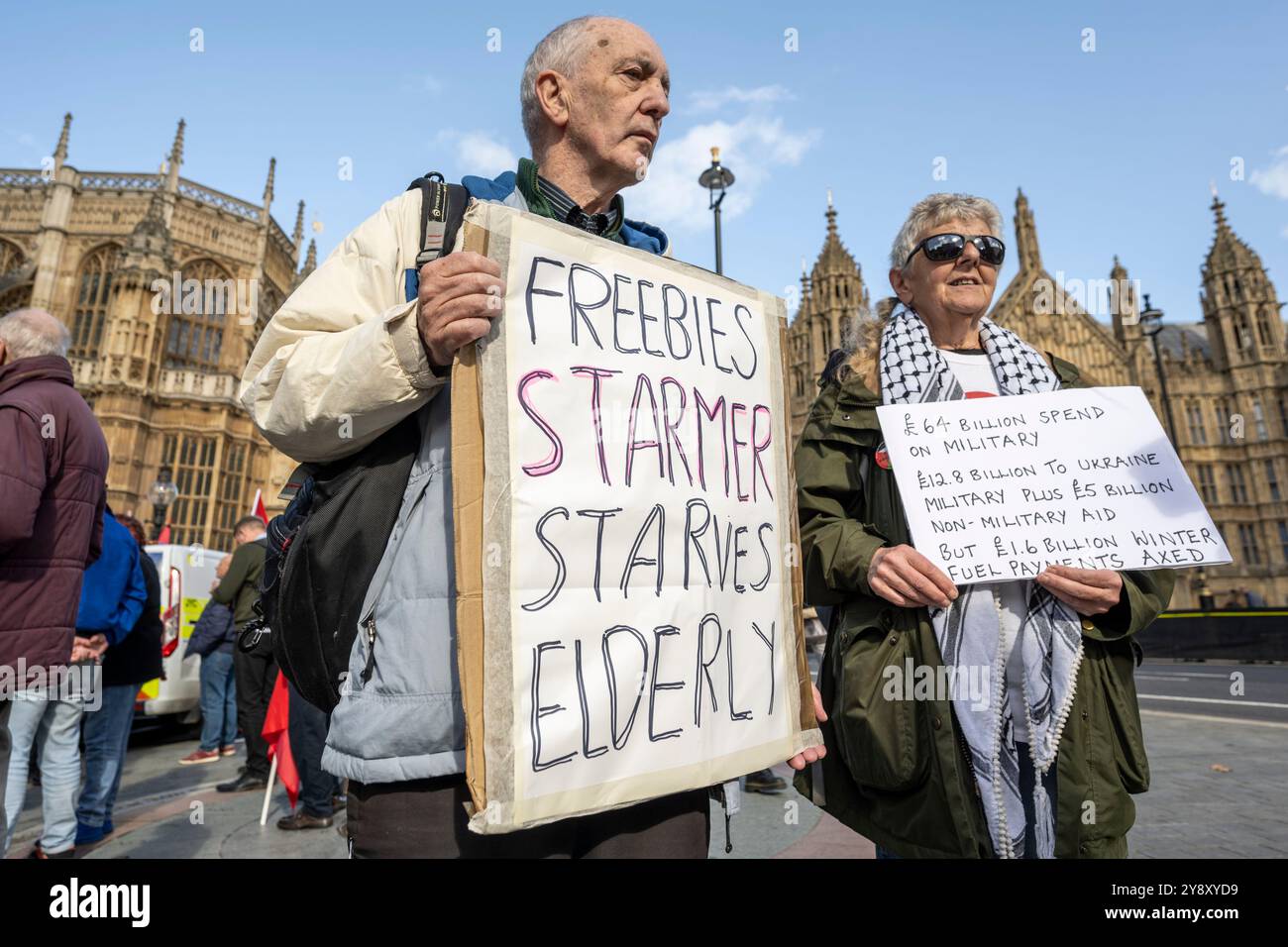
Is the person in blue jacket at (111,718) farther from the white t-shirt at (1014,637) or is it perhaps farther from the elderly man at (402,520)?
the white t-shirt at (1014,637)

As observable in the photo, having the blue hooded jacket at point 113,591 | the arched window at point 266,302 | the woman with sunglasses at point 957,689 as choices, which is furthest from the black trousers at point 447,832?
the arched window at point 266,302

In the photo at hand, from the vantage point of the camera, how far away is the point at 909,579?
177 cm

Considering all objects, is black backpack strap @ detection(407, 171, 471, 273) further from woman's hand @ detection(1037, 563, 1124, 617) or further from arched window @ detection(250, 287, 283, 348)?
arched window @ detection(250, 287, 283, 348)

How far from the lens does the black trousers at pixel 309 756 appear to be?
15.5 feet

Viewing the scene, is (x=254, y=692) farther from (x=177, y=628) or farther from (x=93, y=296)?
(x=93, y=296)

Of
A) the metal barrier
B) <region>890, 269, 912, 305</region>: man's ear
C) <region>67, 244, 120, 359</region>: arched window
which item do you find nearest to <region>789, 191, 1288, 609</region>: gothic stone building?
the metal barrier

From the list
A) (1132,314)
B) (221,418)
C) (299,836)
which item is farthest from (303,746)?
(1132,314)

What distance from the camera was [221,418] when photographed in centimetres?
2609

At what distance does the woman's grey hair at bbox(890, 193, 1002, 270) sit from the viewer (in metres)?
2.19

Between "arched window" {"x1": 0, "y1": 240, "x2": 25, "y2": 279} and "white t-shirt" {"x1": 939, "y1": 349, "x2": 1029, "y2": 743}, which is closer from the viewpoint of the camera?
"white t-shirt" {"x1": 939, "y1": 349, "x2": 1029, "y2": 743}

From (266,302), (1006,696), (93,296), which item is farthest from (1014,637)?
(93,296)

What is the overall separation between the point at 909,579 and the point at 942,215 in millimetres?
1181

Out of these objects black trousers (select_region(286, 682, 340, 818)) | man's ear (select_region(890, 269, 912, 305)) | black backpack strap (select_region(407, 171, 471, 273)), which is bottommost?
black trousers (select_region(286, 682, 340, 818))

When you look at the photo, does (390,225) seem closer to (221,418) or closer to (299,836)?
(299,836)
